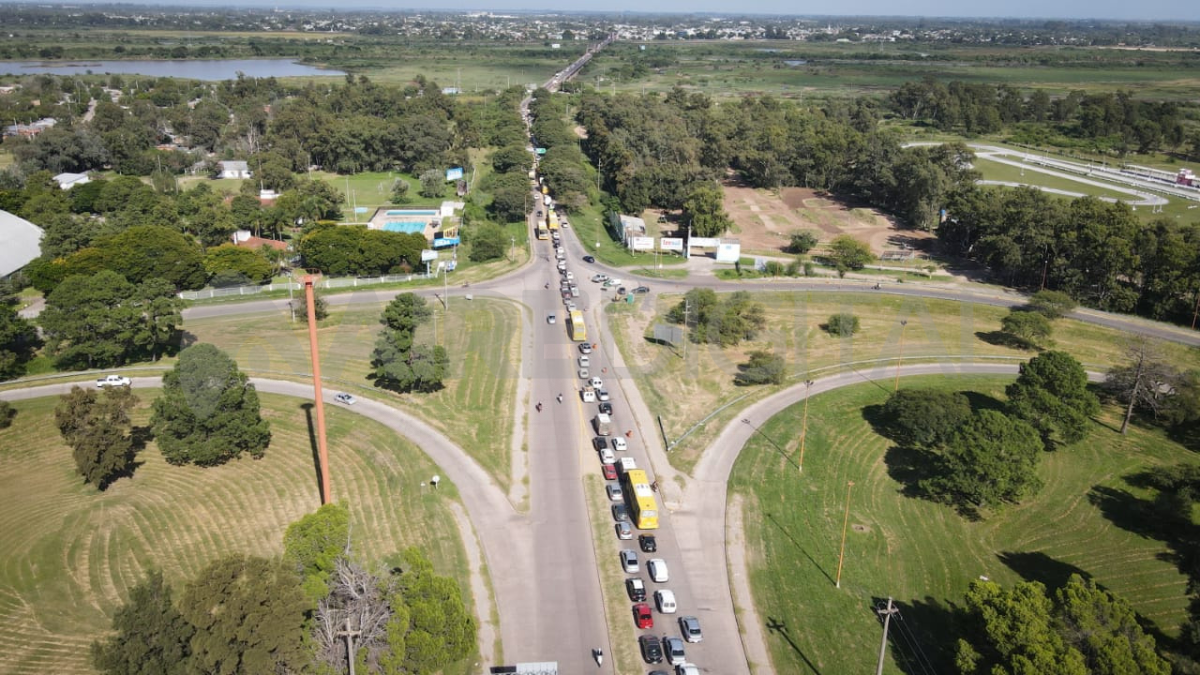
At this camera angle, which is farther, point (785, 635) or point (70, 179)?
point (70, 179)

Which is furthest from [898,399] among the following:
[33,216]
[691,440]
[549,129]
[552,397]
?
[549,129]

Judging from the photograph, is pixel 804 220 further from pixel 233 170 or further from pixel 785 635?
pixel 233 170

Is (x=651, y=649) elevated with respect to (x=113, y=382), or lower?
lower

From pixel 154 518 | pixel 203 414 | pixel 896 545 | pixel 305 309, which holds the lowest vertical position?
pixel 896 545

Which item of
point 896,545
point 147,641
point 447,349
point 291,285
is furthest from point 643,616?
point 291,285

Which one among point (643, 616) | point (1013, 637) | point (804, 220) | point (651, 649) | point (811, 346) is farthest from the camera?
point (804, 220)

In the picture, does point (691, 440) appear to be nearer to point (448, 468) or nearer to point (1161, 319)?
point (448, 468)

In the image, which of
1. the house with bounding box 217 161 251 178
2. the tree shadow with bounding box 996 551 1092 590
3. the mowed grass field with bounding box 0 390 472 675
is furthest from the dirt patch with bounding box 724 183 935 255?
the house with bounding box 217 161 251 178

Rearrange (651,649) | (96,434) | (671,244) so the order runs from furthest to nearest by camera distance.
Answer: (671,244)
(96,434)
(651,649)
